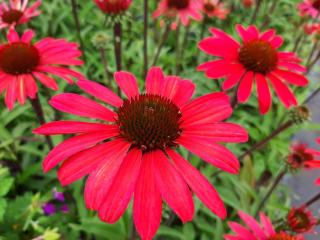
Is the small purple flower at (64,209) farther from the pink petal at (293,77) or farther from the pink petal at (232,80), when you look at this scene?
the pink petal at (293,77)

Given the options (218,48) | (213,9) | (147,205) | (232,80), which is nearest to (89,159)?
(147,205)

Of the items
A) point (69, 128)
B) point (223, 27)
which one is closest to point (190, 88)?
point (69, 128)

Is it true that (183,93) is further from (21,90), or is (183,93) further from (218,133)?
(21,90)

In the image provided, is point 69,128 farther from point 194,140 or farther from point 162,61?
point 162,61

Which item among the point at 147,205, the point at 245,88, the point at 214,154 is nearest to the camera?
the point at 147,205

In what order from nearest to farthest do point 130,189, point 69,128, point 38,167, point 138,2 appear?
point 130,189 → point 69,128 → point 38,167 → point 138,2

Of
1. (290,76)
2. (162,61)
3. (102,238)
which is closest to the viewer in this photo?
(290,76)
